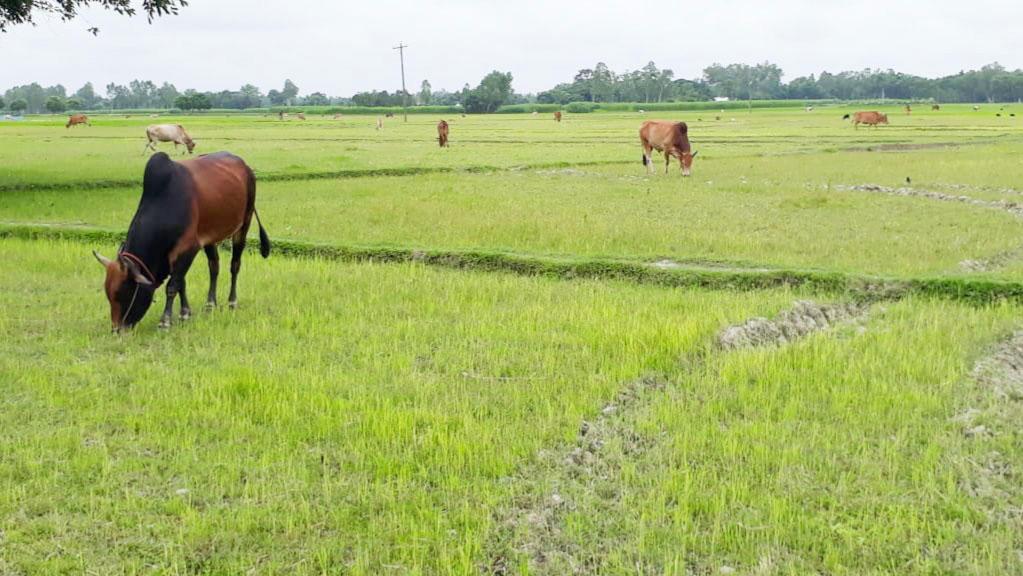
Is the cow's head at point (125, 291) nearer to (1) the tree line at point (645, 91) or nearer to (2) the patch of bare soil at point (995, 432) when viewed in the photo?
(2) the patch of bare soil at point (995, 432)

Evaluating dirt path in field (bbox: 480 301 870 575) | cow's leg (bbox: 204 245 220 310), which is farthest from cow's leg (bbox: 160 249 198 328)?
dirt path in field (bbox: 480 301 870 575)

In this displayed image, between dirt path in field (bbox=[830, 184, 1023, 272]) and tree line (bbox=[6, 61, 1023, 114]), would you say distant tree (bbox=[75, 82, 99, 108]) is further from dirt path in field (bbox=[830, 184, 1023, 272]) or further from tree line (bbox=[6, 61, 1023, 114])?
dirt path in field (bbox=[830, 184, 1023, 272])

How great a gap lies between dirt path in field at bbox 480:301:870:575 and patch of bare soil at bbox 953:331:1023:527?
1550mm

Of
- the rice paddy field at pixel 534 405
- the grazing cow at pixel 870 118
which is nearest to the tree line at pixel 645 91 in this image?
the grazing cow at pixel 870 118

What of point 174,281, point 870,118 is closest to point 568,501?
point 174,281

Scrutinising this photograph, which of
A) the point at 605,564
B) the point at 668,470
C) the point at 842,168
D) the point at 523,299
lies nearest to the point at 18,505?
the point at 605,564

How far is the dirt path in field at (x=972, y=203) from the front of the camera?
940 cm

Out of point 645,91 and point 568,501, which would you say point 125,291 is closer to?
point 568,501

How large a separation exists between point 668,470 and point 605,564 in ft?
3.08

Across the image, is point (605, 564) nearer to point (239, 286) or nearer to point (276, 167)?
point (239, 286)

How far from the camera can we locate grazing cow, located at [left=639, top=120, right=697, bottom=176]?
20266mm

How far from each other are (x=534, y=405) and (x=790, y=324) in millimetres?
2786

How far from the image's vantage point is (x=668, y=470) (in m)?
4.48

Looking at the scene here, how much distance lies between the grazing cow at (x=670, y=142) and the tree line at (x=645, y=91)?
211 ft
